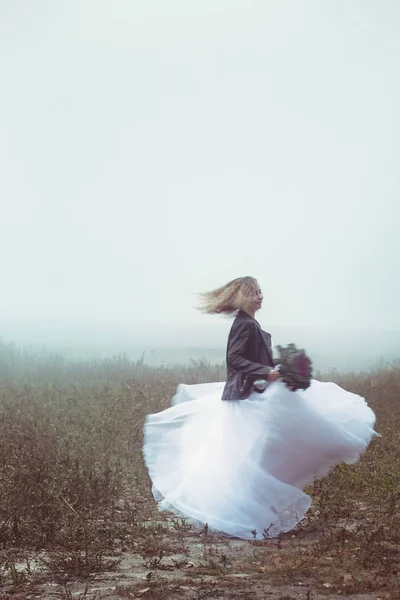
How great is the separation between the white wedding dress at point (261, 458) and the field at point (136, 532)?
223mm

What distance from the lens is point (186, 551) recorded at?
6.60 metres

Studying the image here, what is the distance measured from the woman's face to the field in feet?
6.44

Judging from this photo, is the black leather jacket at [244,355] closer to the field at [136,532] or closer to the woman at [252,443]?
the woman at [252,443]

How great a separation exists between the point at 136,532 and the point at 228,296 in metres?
2.23

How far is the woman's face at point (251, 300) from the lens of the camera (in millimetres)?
7457

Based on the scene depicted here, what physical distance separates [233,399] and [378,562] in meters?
1.96

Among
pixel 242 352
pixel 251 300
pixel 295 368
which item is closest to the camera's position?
pixel 295 368

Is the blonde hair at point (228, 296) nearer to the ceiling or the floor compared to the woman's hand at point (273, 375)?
nearer to the ceiling

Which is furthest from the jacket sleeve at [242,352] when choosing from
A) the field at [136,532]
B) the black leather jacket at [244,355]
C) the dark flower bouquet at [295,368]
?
the field at [136,532]

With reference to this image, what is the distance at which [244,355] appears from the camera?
287 inches

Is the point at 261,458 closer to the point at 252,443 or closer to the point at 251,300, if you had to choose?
the point at 252,443

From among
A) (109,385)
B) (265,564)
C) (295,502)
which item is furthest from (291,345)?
(109,385)

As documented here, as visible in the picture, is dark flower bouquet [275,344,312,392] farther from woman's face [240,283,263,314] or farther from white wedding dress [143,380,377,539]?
woman's face [240,283,263,314]

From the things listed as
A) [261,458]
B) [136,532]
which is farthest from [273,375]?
[136,532]
